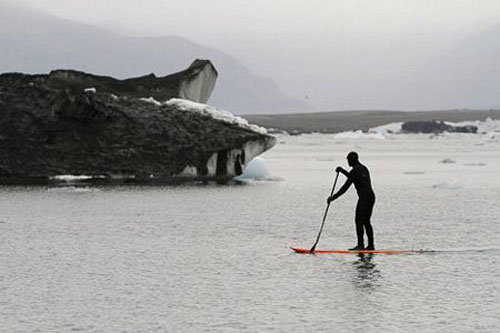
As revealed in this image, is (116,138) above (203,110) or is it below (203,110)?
below

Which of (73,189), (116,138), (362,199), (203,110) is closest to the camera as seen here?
(362,199)

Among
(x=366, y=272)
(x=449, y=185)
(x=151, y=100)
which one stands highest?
(x=151, y=100)

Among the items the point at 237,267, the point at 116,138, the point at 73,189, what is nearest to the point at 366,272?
the point at 237,267

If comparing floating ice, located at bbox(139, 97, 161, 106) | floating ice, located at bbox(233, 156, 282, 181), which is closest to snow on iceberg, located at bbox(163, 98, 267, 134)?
floating ice, located at bbox(139, 97, 161, 106)

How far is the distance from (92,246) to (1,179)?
2194 centimetres

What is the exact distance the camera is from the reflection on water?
609 inches

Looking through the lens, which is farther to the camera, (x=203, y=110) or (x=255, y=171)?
(x=255, y=171)

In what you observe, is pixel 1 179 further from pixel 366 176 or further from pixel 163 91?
pixel 366 176

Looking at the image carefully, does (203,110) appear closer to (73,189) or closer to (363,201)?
(73,189)

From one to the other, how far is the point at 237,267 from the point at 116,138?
23265 millimetres

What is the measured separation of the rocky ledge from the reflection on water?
21.8 meters

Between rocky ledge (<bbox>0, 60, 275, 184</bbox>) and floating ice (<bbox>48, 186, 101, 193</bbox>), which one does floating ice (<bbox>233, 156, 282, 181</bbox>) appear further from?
floating ice (<bbox>48, 186, 101, 193</bbox>)

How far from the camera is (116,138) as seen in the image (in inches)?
1570

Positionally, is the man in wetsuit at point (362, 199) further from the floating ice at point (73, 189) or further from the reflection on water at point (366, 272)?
the floating ice at point (73, 189)
